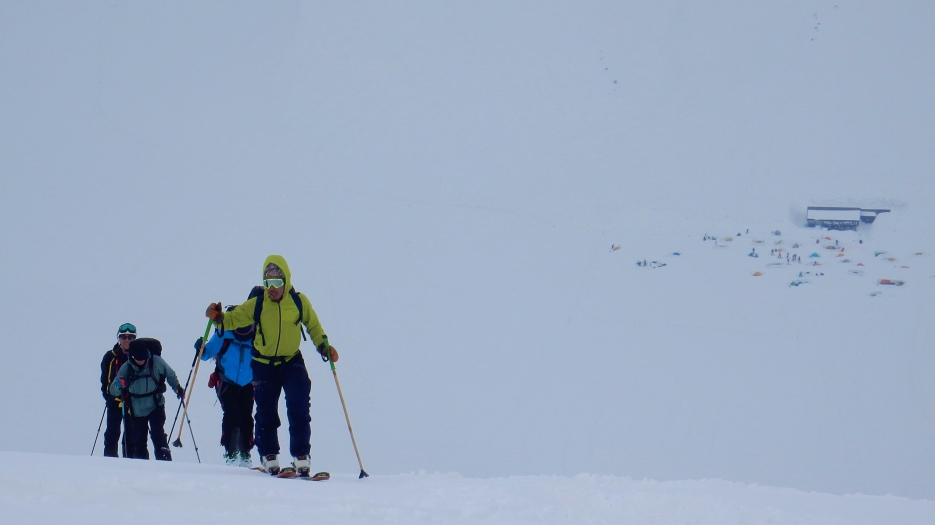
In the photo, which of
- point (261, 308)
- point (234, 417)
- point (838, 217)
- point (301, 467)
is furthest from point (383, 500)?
point (838, 217)

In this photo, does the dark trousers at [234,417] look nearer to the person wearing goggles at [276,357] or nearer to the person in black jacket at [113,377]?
the person in black jacket at [113,377]

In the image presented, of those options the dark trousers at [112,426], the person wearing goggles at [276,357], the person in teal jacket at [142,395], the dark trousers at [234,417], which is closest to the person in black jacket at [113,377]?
the dark trousers at [112,426]

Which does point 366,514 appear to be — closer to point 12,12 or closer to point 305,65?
point 305,65

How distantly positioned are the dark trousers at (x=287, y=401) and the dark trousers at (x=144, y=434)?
1.56 m

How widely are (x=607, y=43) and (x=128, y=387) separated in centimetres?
2423

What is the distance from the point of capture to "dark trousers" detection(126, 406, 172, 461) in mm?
6258

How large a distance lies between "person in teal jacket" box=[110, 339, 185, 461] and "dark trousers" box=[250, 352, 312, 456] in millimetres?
1380

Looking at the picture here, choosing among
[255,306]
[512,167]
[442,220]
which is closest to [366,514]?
[255,306]

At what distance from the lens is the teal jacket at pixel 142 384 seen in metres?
6.21

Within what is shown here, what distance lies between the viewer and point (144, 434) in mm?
6336

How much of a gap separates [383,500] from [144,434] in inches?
122

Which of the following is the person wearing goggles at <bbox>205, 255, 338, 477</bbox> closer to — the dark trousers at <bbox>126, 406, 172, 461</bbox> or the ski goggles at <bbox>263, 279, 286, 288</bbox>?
the ski goggles at <bbox>263, 279, 286, 288</bbox>

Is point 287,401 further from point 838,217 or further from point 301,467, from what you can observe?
point 838,217

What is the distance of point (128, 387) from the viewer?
6207mm
